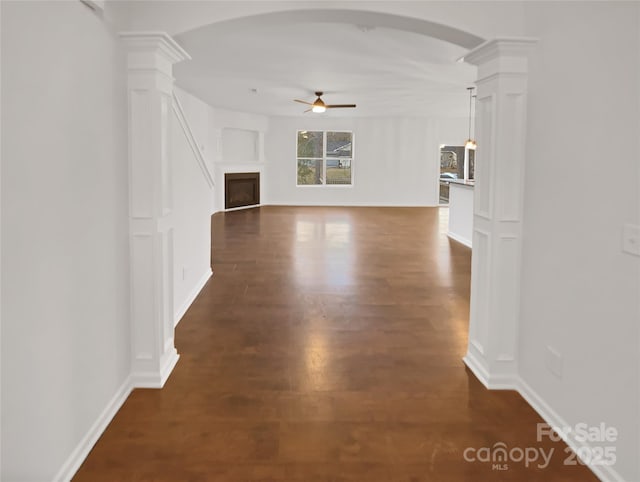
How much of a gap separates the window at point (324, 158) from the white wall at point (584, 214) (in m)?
11.4

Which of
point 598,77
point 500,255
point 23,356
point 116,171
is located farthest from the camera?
point 500,255

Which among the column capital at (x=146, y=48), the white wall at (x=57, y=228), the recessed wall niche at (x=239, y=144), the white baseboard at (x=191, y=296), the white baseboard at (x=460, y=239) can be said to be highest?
the recessed wall niche at (x=239, y=144)

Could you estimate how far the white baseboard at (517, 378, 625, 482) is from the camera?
6.91 feet

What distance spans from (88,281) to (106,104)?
881 millimetres

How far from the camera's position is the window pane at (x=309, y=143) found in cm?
1405

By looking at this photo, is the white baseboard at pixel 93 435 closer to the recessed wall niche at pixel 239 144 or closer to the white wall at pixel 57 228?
the white wall at pixel 57 228

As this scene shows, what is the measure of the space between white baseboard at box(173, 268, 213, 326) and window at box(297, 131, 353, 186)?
870 centimetres

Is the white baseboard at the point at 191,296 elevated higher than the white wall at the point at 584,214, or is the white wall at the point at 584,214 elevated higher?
the white wall at the point at 584,214

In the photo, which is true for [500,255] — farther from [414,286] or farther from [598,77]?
[414,286]

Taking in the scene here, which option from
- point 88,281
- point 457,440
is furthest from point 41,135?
point 457,440

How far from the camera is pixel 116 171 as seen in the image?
2701 millimetres

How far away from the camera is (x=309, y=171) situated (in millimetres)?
14242

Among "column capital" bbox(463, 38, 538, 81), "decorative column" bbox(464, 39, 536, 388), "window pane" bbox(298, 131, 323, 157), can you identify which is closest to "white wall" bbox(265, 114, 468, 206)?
"window pane" bbox(298, 131, 323, 157)

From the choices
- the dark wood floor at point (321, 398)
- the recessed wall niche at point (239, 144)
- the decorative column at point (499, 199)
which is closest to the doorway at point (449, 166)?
the recessed wall niche at point (239, 144)
